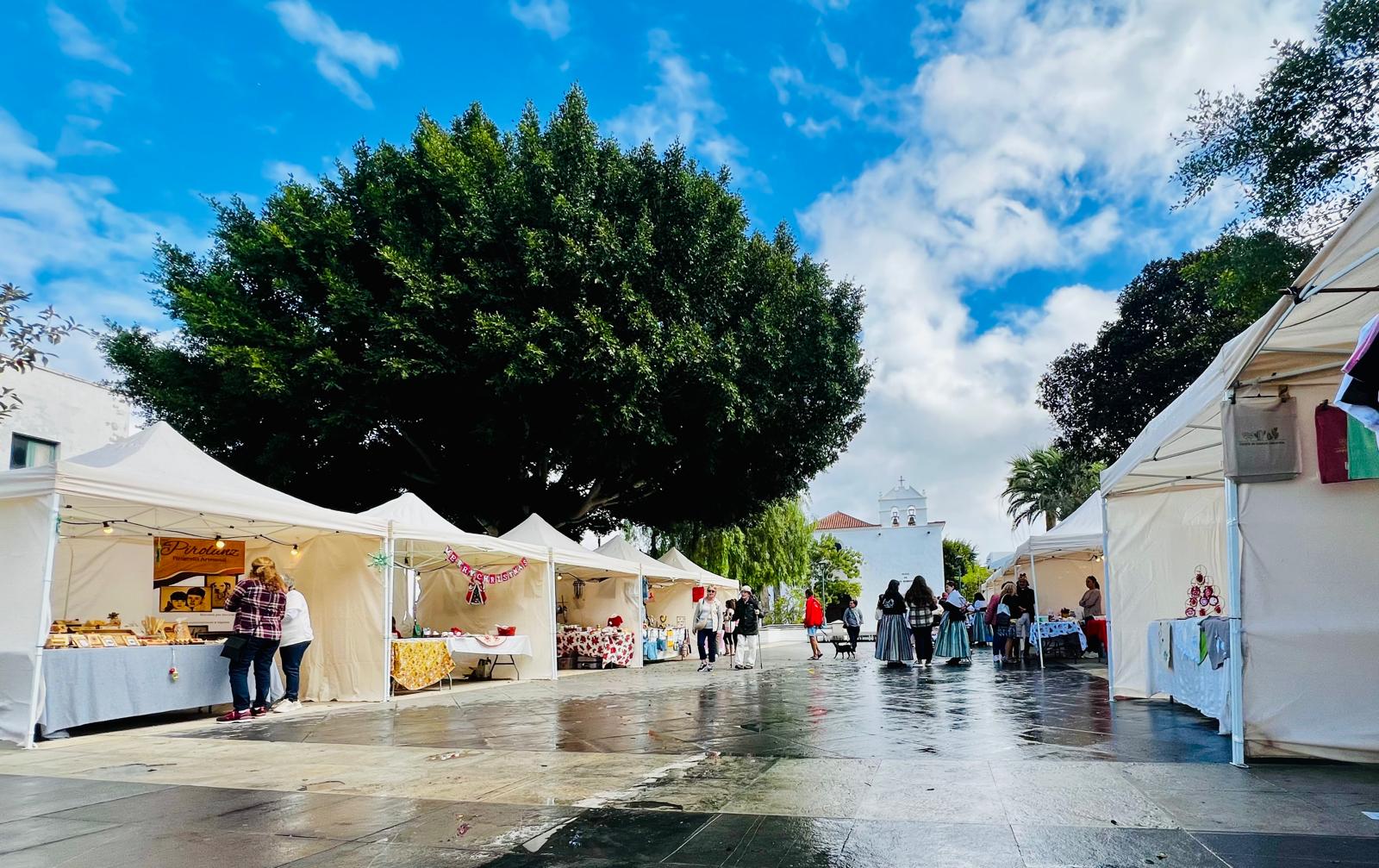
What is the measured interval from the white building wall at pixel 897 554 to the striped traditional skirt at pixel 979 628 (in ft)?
123

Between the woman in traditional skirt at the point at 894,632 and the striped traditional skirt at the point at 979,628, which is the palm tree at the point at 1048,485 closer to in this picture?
the striped traditional skirt at the point at 979,628

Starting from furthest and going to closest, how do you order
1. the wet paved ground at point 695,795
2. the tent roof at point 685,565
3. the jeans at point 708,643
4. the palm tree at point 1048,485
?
1. the palm tree at point 1048,485
2. the tent roof at point 685,565
3. the jeans at point 708,643
4. the wet paved ground at point 695,795

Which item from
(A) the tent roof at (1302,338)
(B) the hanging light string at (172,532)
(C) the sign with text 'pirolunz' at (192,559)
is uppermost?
(A) the tent roof at (1302,338)

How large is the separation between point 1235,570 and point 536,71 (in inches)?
694

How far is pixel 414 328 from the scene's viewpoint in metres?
17.4

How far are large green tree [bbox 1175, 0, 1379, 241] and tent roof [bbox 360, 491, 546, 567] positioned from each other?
15.2m

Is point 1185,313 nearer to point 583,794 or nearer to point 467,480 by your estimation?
point 467,480

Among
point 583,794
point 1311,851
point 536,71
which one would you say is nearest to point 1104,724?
point 1311,851

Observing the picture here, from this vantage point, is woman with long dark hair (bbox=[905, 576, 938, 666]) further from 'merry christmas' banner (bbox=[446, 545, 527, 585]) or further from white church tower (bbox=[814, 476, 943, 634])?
white church tower (bbox=[814, 476, 943, 634])

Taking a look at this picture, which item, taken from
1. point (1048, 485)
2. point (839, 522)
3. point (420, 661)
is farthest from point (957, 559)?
point (420, 661)

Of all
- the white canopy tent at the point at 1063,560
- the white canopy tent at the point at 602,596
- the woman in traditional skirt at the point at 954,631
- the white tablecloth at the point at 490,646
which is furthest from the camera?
the white canopy tent at the point at 602,596

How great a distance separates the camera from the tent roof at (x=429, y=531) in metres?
12.5

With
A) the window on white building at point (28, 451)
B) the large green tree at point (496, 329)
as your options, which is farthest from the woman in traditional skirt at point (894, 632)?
the window on white building at point (28, 451)

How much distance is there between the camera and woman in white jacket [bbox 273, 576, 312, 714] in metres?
10.9
